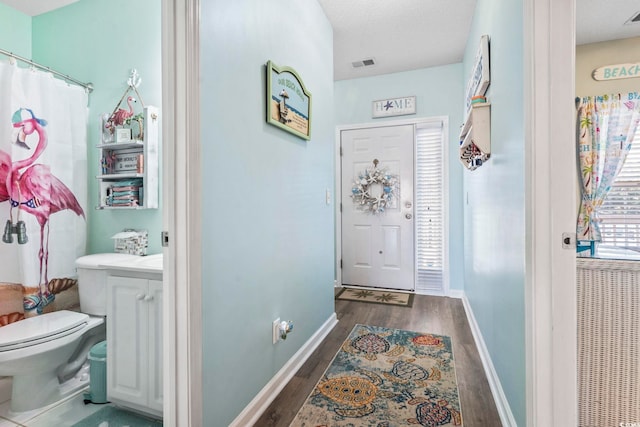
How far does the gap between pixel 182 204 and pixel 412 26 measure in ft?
8.64

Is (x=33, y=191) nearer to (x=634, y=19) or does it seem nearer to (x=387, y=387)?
(x=387, y=387)

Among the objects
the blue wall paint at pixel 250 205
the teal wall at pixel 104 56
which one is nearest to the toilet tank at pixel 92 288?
the teal wall at pixel 104 56

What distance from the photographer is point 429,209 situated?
3725 mm

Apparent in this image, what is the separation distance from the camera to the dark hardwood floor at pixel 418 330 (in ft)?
5.15

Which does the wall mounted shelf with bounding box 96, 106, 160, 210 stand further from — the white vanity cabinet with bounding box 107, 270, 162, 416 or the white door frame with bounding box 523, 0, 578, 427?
the white door frame with bounding box 523, 0, 578, 427

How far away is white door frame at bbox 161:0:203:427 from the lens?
45.2 inches

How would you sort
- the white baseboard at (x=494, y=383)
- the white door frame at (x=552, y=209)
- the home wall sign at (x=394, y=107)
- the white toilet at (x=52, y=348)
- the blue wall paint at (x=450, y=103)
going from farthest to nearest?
the home wall sign at (x=394, y=107) → the blue wall paint at (x=450, y=103) → the white toilet at (x=52, y=348) → the white baseboard at (x=494, y=383) → the white door frame at (x=552, y=209)

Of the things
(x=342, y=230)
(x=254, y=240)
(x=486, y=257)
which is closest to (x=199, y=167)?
(x=254, y=240)

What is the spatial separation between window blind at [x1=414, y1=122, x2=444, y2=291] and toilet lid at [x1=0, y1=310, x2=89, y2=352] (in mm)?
3237

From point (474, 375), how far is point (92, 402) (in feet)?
7.18

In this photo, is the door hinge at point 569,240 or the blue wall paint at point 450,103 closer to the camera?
the door hinge at point 569,240

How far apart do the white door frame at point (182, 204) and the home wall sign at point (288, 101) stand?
0.55 m

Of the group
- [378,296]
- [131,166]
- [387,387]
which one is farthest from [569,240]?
[378,296]

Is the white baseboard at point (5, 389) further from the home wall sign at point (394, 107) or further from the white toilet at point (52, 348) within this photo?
the home wall sign at point (394, 107)
